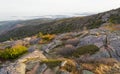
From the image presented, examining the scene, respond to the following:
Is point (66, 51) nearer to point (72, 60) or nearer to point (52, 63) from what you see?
point (72, 60)

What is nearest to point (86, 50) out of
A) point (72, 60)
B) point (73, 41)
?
point (72, 60)

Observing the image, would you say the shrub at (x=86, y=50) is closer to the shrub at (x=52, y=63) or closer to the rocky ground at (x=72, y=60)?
the rocky ground at (x=72, y=60)

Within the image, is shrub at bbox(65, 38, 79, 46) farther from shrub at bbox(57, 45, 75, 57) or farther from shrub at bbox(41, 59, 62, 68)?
shrub at bbox(41, 59, 62, 68)

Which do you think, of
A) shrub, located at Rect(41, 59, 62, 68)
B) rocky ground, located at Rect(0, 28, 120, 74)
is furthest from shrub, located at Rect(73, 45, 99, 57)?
shrub, located at Rect(41, 59, 62, 68)

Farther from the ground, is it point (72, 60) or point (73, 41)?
point (73, 41)

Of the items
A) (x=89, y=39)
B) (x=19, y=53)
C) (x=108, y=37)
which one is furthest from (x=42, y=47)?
(x=108, y=37)

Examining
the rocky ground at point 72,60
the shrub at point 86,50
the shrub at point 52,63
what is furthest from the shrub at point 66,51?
the shrub at point 52,63

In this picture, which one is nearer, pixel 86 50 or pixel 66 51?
pixel 86 50

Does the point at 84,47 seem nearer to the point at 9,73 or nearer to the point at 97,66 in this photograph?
the point at 97,66
